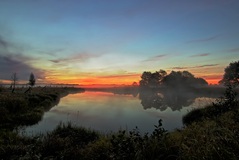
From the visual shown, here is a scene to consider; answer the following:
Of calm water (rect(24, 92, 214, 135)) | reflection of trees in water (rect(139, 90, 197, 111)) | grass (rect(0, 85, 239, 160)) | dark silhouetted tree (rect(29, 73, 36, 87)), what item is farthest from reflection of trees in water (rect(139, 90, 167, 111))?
dark silhouetted tree (rect(29, 73, 36, 87))

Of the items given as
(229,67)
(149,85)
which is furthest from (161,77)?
(229,67)

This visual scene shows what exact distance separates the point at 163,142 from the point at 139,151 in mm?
1238

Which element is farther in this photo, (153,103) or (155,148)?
(153,103)

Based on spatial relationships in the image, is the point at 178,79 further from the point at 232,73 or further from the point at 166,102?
the point at 166,102

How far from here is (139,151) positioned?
6.04m

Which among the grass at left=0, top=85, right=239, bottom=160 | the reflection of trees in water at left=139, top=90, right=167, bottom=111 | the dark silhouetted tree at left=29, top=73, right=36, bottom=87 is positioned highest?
the dark silhouetted tree at left=29, top=73, right=36, bottom=87

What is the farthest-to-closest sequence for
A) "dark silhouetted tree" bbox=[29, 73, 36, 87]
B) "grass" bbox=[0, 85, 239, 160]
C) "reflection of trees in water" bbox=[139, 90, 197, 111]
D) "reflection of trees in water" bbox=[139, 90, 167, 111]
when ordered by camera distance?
"dark silhouetted tree" bbox=[29, 73, 36, 87], "reflection of trees in water" bbox=[139, 90, 197, 111], "reflection of trees in water" bbox=[139, 90, 167, 111], "grass" bbox=[0, 85, 239, 160]

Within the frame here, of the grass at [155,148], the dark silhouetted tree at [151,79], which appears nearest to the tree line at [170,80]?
the dark silhouetted tree at [151,79]

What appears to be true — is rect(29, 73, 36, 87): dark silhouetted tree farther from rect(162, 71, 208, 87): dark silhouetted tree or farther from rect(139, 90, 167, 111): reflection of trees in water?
rect(162, 71, 208, 87): dark silhouetted tree

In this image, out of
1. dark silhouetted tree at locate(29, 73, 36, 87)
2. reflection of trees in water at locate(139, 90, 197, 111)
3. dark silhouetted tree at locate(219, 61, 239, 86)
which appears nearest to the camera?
reflection of trees in water at locate(139, 90, 197, 111)

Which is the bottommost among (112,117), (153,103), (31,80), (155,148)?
(112,117)

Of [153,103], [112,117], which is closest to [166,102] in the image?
[153,103]

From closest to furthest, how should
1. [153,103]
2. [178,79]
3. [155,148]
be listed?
[155,148] → [153,103] → [178,79]

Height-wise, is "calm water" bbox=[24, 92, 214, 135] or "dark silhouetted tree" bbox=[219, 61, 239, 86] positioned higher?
"dark silhouetted tree" bbox=[219, 61, 239, 86]
